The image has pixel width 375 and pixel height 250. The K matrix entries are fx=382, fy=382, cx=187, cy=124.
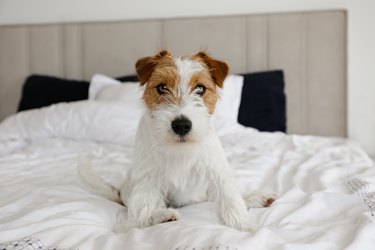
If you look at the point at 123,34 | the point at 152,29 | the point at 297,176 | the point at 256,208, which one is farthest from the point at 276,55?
the point at 256,208

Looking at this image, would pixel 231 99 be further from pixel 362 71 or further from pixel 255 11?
pixel 362 71

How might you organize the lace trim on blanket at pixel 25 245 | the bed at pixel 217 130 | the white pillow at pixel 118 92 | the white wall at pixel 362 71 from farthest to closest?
the white wall at pixel 362 71, the white pillow at pixel 118 92, the bed at pixel 217 130, the lace trim on blanket at pixel 25 245

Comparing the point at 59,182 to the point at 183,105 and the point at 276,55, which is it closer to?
the point at 183,105

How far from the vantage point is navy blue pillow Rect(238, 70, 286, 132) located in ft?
8.89

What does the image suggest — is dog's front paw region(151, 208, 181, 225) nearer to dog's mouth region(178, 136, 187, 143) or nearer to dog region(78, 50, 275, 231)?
dog region(78, 50, 275, 231)

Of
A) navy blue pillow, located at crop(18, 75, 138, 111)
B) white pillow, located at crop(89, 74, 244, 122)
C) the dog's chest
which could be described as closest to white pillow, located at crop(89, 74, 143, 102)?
white pillow, located at crop(89, 74, 244, 122)

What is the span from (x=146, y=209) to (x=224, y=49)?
6.69ft

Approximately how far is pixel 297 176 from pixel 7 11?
296 cm

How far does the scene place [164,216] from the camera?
115 centimetres

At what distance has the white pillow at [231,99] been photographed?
2.59 meters

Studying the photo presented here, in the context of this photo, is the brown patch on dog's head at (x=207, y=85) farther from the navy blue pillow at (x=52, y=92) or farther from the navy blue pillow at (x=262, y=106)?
the navy blue pillow at (x=52, y=92)

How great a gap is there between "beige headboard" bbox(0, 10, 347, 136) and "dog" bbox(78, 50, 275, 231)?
1641 mm

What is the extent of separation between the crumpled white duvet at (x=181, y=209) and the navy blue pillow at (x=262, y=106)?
0.23 meters

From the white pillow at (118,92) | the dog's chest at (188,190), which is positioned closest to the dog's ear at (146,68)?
the dog's chest at (188,190)
